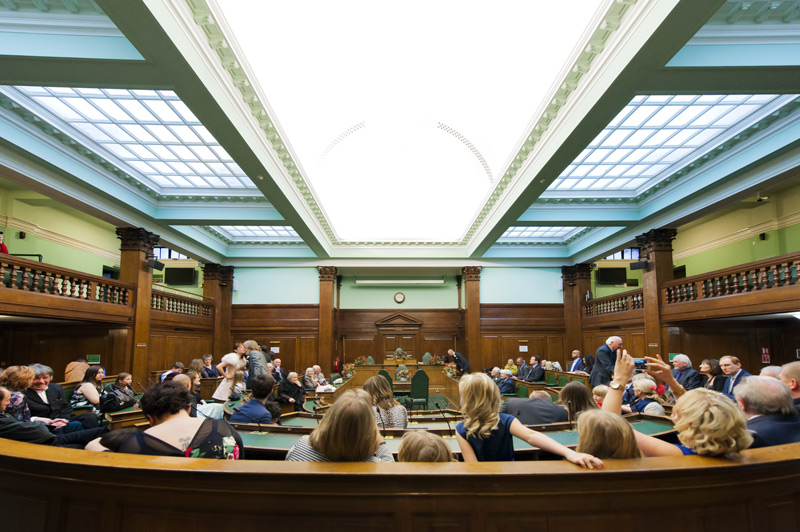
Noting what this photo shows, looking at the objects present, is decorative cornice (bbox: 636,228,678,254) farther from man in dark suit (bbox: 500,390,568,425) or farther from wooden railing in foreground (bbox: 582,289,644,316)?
man in dark suit (bbox: 500,390,568,425)

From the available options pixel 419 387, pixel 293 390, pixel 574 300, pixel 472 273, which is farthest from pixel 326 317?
pixel 574 300

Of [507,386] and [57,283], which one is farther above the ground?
[57,283]

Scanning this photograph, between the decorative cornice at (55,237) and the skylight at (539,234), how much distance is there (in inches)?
517

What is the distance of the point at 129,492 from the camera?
1833 millimetres

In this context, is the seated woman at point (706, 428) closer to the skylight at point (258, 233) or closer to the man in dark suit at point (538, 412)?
the man in dark suit at point (538, 412)

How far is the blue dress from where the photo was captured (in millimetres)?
2514

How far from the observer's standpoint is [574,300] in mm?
16656

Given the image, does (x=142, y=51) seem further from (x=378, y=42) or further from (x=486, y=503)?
(x=486, y=503)

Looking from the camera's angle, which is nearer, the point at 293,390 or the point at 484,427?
the point at 484,427

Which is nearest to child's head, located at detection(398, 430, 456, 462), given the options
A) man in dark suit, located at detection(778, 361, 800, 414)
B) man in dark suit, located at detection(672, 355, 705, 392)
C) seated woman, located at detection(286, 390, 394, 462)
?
seated woman, located at detection(286, 390, 394, 462)

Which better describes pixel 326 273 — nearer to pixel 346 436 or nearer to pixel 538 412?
pixel 538 412

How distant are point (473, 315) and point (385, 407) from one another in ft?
39.9

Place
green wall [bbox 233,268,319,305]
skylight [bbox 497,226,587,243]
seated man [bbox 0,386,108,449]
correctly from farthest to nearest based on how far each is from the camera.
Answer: green wall [bbox 233,268,319,305], skylight [bbox 497,226,587,243], seated man [bbox 0,386,108,449]

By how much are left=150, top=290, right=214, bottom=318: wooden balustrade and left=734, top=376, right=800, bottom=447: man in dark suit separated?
495 inches
